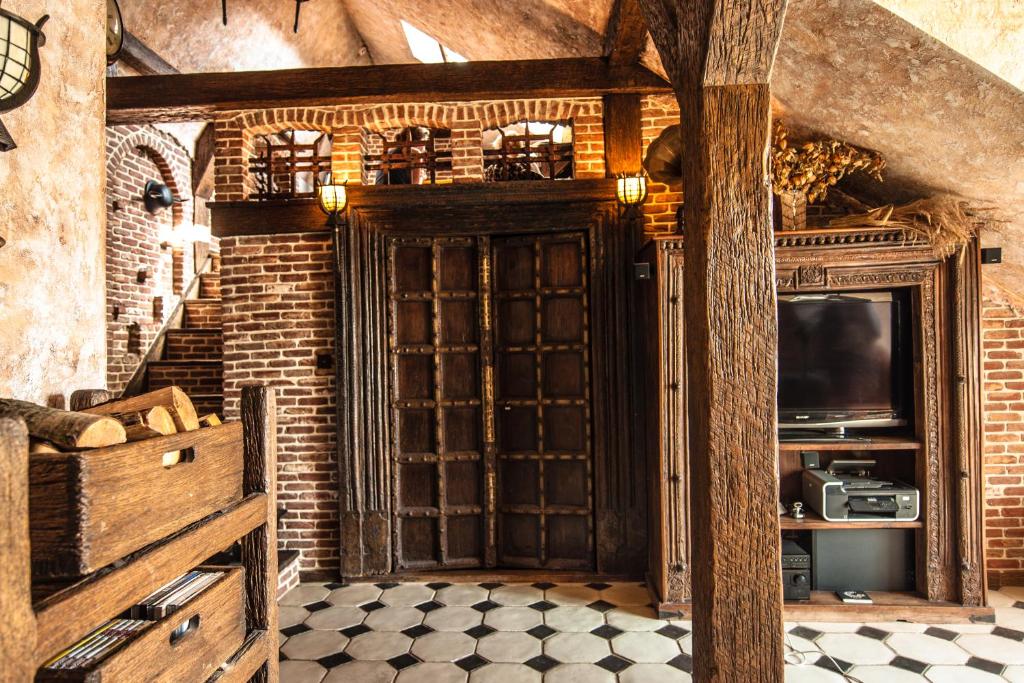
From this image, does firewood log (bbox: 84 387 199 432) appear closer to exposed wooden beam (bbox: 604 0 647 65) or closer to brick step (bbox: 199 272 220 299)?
exposed wooden beam (bbox: 604 0 647 65)

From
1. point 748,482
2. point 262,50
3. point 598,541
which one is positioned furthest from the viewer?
point 262,50

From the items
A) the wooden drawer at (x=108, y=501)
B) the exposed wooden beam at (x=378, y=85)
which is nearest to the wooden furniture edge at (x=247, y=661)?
the wooden drawer at (x=108, y=501)

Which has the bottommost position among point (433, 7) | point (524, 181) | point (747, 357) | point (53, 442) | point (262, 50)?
point (53, 442)

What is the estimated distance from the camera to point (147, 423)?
1299 mm

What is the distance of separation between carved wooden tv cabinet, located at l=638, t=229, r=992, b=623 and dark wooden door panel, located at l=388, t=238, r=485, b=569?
1368mm

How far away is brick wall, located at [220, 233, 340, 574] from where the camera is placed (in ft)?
13.8

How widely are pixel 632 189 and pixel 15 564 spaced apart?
146 inches

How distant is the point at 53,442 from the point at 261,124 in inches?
148

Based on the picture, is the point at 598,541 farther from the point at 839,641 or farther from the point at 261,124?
the point at 261,124

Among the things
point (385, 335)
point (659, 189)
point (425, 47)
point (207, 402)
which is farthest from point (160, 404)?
point (425, 47)

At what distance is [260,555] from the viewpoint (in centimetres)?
164

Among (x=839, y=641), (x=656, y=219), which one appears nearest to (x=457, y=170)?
(x=656, y=219)

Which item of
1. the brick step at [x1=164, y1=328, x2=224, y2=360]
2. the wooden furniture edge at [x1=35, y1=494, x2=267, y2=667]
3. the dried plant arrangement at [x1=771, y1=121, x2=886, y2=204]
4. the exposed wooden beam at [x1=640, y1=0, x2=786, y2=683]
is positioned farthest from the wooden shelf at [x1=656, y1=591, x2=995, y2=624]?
the brick step at [x1=164, y1=328, x2=224, y2=360]

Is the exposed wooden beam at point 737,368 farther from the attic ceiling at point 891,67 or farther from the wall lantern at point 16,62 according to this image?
the wall lantern at point 16,62
